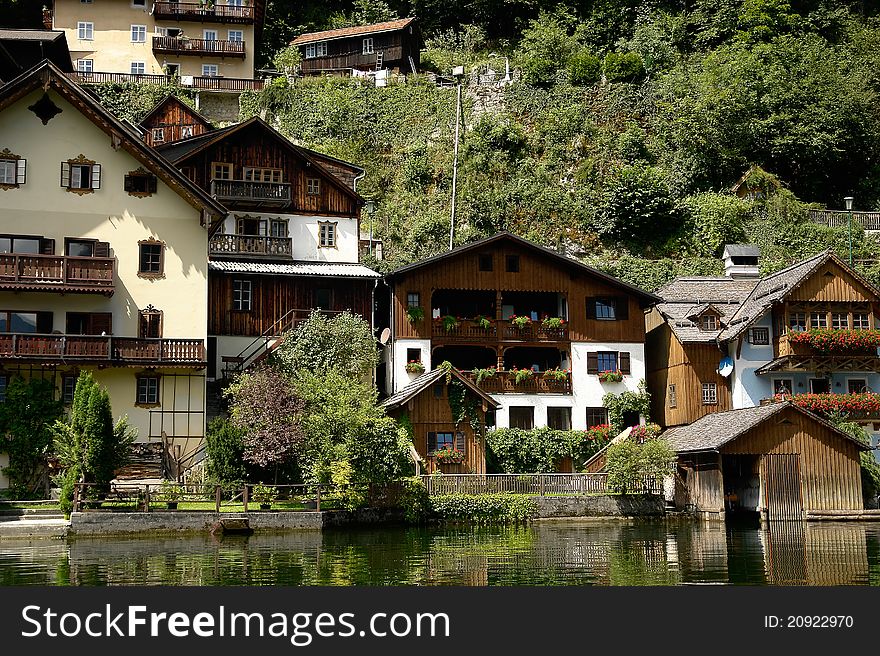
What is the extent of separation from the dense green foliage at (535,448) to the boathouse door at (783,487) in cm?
1043

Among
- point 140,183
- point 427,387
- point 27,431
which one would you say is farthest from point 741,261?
point 27,431

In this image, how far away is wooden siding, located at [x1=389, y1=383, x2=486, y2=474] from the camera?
4747 cm

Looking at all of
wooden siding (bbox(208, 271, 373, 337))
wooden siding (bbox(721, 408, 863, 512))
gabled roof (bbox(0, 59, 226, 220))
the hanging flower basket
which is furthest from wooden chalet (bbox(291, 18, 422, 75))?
wooden siding (bbox(721, 408, 863, 512))

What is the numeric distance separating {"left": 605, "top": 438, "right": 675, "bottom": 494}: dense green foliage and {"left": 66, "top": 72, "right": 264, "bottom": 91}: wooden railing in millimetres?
48762

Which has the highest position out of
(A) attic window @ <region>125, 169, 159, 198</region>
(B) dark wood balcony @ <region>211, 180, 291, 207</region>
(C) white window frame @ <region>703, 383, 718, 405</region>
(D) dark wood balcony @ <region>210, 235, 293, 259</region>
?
(B) dark wood balcony @ <region>211, 180, 291, 207</region>

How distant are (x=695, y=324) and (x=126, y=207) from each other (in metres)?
27.6

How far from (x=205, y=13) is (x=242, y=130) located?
1228 inches

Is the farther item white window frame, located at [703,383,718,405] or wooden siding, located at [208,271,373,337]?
white window frame, located at [703,383,718,405]

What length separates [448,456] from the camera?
47.5 m

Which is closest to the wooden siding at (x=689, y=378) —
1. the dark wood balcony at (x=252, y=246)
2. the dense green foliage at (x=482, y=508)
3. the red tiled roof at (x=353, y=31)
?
the dense green foliage at (x=482, y=508)

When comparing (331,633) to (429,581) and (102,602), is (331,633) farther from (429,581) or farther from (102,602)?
(429,581)

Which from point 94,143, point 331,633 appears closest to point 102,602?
point 331,633

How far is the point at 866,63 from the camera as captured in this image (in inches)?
3147

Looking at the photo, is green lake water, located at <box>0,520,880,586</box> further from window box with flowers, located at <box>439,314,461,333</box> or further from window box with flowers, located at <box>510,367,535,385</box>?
window box with flowers, located at <box>439,314,461,333</box>
